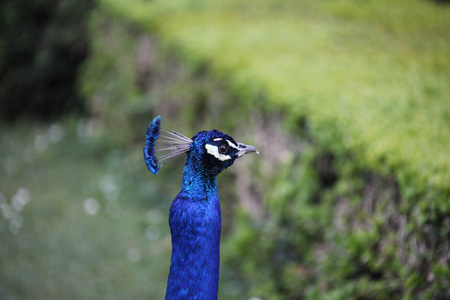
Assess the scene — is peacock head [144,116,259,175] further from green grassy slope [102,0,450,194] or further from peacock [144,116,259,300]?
green grassy slope [102,0,450,194]

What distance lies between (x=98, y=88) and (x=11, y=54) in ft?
4.64

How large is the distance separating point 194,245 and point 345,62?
2471 millimetres

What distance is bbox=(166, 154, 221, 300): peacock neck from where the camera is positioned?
1.52 meters

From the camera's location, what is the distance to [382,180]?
2.26 metres

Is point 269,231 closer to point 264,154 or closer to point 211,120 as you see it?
point 264,154

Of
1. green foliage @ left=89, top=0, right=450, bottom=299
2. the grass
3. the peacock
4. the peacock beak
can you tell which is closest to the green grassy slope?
green foliage @ left=89, top=0, right=450, bottom=299

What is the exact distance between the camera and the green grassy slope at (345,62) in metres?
2.35

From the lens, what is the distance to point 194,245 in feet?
4.98

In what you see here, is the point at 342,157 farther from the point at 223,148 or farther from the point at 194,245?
the point at 194,245

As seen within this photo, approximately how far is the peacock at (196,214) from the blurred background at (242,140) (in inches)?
36.0

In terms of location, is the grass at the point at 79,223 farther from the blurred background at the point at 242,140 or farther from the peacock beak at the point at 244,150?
the peacock beak at the point at 244,150

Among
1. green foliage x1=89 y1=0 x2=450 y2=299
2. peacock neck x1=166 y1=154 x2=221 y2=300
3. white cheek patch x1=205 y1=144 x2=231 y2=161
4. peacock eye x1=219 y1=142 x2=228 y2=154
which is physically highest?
green foliage x1=89 y1=0 x2=450 y2=299

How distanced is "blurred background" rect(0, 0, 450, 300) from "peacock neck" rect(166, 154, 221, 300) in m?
0.92

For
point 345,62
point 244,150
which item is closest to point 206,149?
point 244,150
